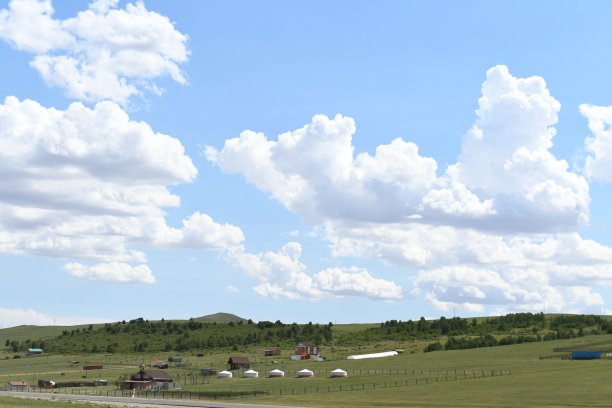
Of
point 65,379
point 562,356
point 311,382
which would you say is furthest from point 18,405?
point 562,356

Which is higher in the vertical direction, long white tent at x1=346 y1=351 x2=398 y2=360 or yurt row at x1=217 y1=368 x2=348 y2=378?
long white tent at x1=346 y1=351 x2=398 y2=360

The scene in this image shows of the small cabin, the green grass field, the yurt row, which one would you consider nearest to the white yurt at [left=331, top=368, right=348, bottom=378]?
the yurt row

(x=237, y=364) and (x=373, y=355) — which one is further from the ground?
(x=373, y=355)

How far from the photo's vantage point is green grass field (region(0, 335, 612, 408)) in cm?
9944

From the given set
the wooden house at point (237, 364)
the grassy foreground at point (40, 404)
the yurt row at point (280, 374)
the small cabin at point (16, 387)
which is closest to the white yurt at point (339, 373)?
the yurt row at point (280, 374)

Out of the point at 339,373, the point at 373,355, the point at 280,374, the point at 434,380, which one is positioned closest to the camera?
the point at 434,380

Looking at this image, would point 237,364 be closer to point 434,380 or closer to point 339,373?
point 339,373

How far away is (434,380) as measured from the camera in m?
127

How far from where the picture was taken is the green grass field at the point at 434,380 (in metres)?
99.4

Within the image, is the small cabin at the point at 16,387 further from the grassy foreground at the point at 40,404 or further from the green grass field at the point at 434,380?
the grassy foreground at the point at 40,404

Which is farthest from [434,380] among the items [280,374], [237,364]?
[237,364]

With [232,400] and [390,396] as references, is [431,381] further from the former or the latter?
[232,400]

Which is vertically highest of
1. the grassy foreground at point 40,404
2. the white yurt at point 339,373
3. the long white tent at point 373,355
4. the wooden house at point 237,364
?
the long white tent at point 373,355

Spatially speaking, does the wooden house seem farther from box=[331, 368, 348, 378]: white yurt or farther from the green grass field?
box=[331, 368, 348, 378]: white yurt
